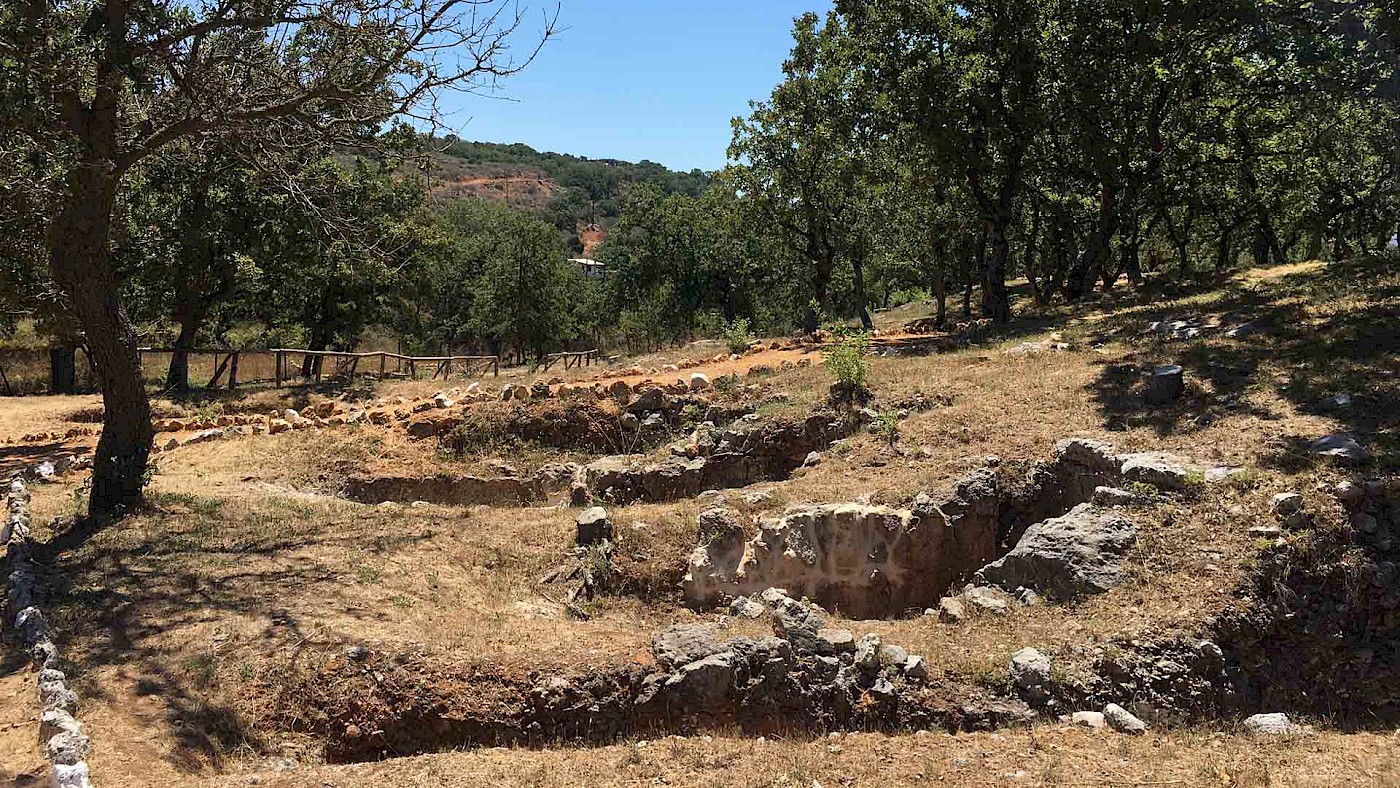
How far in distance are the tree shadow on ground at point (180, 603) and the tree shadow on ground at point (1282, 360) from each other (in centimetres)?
842

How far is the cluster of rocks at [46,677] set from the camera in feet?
16.4

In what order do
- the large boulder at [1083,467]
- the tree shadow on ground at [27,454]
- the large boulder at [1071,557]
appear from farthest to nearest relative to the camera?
the tree shadow on ground at [27,454] < the large boulder at [1083,467] < the large boulder at [1071,557]

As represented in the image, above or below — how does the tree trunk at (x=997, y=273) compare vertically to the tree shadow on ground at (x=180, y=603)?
above

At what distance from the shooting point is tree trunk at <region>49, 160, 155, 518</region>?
28.4ft

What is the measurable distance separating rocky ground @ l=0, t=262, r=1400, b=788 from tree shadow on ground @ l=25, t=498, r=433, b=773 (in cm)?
4

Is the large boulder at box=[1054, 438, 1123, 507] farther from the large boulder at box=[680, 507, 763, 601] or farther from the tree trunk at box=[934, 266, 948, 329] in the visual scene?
the tree trunk at box=[934, 266, 948, 329]

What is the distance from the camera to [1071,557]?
734 centimetres

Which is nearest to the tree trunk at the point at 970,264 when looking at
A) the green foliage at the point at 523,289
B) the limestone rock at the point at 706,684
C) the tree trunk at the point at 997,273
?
the tree trunk at the point at 997,273

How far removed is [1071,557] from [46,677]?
7.81m

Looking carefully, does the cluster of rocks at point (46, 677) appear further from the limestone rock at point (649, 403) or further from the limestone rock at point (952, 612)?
the limestone rock at point (649, 403)

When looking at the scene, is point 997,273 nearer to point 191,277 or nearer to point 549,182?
point 191,277

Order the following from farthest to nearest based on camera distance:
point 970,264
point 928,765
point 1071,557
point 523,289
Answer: point 523,289, point 970,264, point 1071,557, point 928,765

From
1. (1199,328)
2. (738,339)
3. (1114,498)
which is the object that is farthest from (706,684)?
(738,339)

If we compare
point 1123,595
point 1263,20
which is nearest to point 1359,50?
point 1263,20
